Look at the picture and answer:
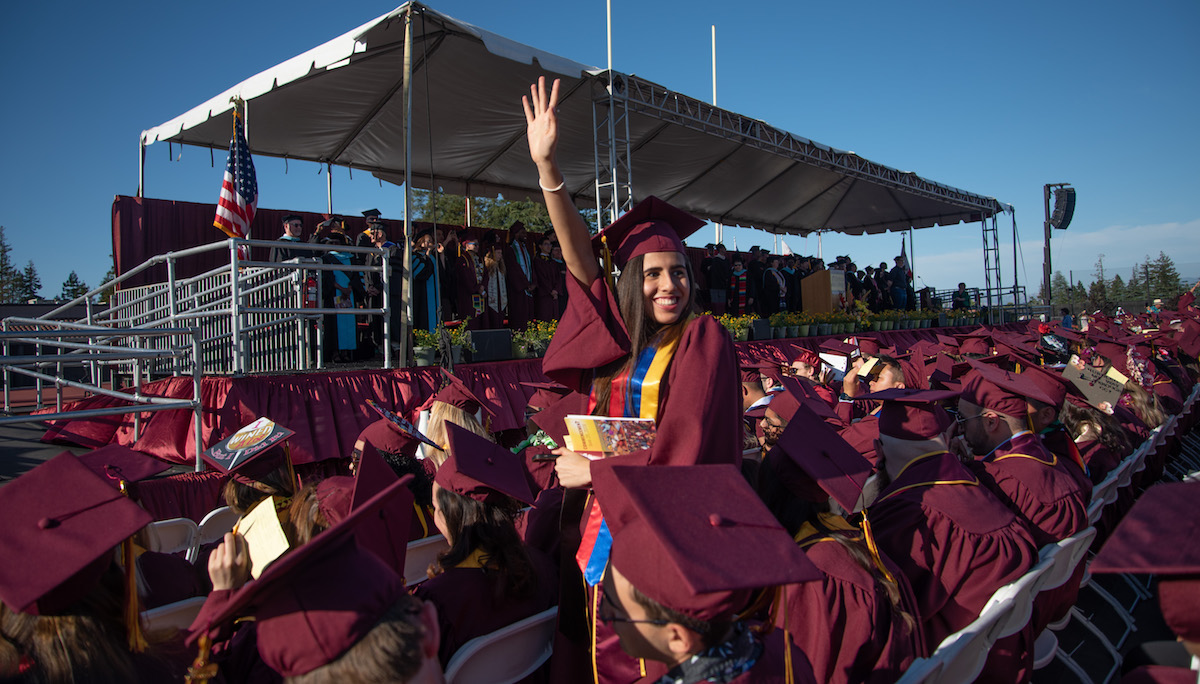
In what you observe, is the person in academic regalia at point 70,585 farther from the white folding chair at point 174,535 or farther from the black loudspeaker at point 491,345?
the black loudspeaker at point 491,345

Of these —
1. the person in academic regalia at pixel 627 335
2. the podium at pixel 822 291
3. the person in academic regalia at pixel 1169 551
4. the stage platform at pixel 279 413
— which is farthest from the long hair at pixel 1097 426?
the podium at pixel 822 291

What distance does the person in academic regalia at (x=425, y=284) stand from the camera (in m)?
8.73

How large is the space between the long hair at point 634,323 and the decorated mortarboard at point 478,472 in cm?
45

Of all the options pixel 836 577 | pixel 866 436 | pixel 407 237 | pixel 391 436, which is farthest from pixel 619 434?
pixel 407 237

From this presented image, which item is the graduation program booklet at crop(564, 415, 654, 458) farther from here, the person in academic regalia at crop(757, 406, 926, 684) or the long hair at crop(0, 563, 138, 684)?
the long hair at crop(0, 563, 138, 684)

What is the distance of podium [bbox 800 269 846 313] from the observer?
45.9 ft

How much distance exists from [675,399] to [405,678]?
788 millimetres

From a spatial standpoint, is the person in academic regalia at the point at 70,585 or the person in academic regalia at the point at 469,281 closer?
the person in academic regalia at the point at 70,585

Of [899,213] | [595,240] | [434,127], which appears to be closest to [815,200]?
[899,213]

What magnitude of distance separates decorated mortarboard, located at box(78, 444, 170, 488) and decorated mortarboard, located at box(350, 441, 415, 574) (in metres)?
1.17

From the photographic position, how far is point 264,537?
2.02m

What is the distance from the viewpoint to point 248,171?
751 centimetres

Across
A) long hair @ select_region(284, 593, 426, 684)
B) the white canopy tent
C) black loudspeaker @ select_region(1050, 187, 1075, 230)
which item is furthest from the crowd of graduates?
black loudspeaker @ select_region(1050, 187, 1075, 230)

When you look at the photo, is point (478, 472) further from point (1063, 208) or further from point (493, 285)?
point (1063, 208)
